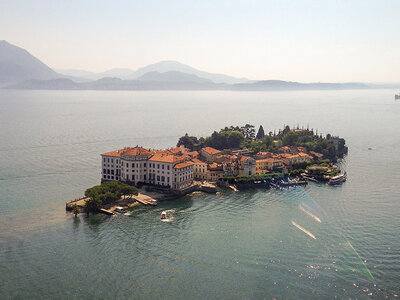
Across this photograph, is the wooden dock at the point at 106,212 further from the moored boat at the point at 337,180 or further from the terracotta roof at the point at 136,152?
the moored boat at the point at 337,180

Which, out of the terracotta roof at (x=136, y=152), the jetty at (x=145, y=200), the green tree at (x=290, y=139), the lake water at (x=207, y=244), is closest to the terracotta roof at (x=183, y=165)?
the lake water at (x=207, y=244)

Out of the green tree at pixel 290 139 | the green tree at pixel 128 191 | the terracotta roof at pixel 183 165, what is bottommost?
the green tree at pixel 128 191

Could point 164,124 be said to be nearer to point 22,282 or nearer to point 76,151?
point 76,151

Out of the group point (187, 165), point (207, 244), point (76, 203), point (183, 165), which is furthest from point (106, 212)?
point (187, 165)

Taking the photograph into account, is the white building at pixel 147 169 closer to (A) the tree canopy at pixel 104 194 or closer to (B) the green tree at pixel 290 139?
(A) the tree canopy at pixel 104 194

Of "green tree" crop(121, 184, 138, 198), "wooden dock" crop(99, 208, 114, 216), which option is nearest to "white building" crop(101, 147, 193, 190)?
"green tree" crop(121, 184, 138, 198)

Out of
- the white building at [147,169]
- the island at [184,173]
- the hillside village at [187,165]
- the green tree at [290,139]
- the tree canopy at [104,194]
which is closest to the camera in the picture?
the tree canopy at [104,194]

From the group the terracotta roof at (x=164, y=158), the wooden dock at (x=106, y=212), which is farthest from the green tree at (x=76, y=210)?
the terracotta roof at (x=164, y=158)

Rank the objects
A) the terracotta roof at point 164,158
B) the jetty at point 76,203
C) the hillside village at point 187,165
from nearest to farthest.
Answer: the jetty at point 76,203 < the hillside village at point 187,165 < the terracotta roof at point 164,158

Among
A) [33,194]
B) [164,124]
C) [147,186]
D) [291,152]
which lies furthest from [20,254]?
[164,124]

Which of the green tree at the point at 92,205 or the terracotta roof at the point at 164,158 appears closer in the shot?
the green tree at the point at 92,205

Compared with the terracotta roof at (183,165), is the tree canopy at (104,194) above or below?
below
